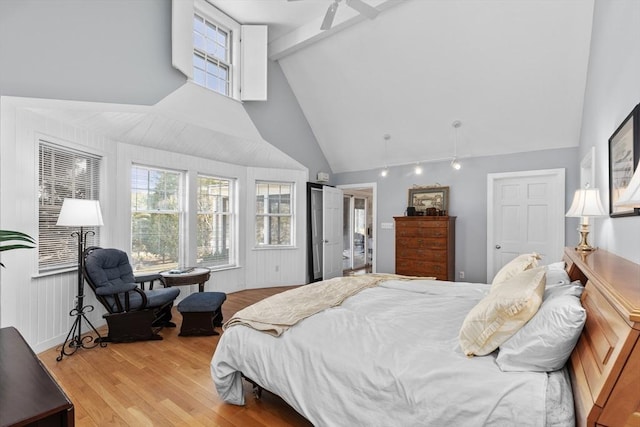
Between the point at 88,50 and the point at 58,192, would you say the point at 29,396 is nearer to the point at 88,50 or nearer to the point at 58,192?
the point at 58,192

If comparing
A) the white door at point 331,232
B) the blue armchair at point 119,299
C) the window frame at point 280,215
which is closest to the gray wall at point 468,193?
the white door at point 331,232

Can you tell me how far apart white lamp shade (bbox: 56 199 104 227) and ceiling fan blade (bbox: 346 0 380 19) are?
333 centimetres

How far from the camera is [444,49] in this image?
4262 mm

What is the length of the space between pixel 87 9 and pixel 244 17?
221cm

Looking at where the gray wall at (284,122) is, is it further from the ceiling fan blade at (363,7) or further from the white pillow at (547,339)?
the white pillow at (547,339)

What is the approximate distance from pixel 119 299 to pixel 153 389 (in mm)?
1282

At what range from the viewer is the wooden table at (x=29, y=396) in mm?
A: 951

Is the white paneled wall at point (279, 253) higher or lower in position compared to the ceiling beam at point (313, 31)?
lower

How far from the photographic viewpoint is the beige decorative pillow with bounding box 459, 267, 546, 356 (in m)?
1.45

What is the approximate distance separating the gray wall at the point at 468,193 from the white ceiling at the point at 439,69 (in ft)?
0.58

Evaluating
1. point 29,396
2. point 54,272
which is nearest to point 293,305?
point 29,396

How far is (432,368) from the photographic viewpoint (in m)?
1.45

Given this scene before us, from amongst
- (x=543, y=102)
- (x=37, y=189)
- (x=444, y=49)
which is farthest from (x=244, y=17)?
(x=543, y=102)

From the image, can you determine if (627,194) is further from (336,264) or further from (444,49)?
(336,264)
